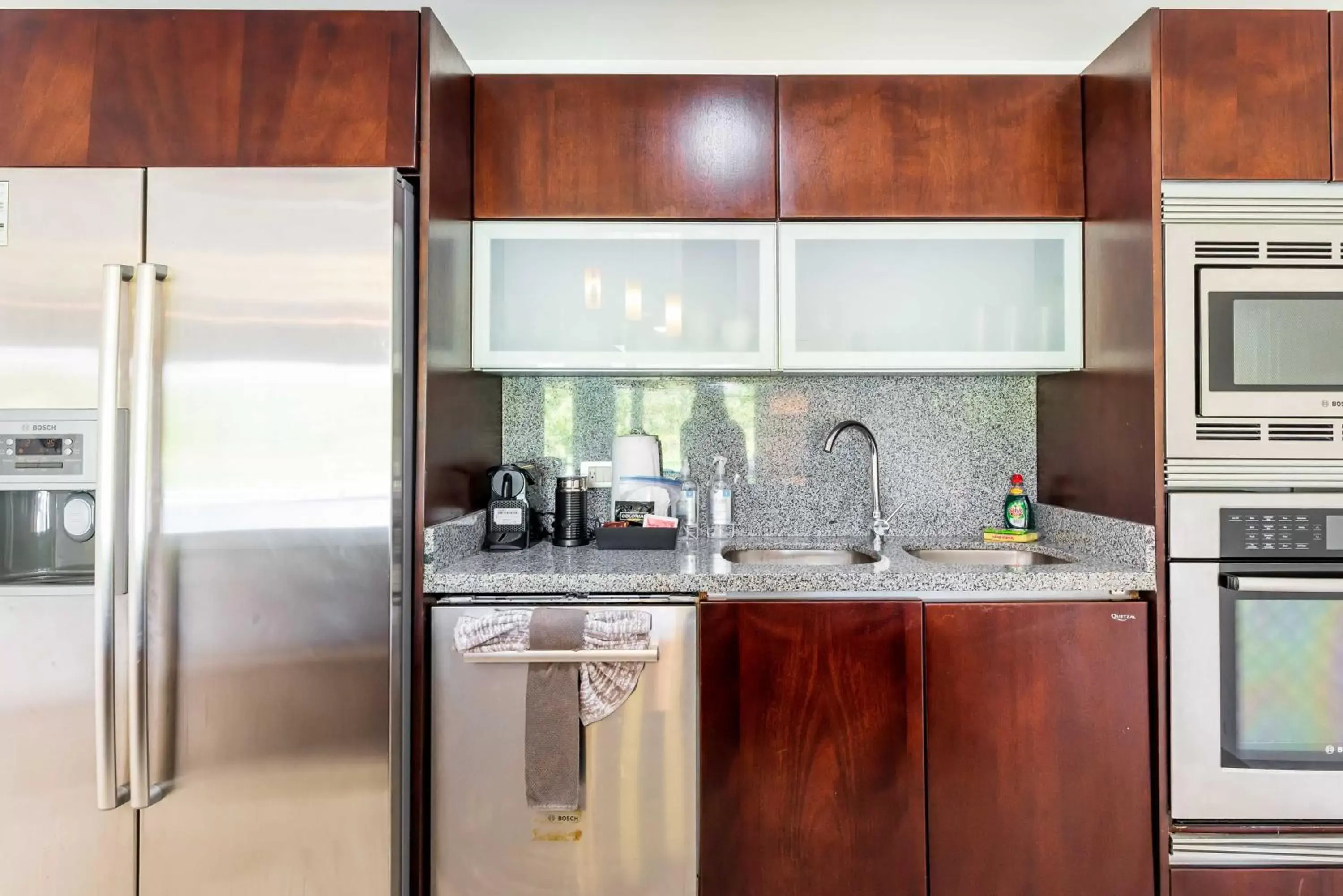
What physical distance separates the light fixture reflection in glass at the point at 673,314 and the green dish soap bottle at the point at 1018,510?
3.76ft

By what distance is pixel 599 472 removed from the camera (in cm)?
224

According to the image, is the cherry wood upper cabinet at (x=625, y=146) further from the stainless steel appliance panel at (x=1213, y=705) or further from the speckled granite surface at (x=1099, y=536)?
the stainless steel appliance panel at (x=1213, y=705)

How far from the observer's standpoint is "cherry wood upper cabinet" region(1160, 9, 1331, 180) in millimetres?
1629

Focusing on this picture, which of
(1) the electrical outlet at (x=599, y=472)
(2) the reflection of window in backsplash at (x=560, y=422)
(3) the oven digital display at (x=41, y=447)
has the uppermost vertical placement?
(2) the reflection of window in backsplash at (x=560, y=422)

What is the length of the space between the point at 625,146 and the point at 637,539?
1074 mm

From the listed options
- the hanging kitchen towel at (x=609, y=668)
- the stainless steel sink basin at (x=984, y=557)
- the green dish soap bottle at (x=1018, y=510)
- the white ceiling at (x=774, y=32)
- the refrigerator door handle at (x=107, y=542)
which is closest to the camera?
the refrigerator door handle at (x=107, y=542)

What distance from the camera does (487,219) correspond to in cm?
193

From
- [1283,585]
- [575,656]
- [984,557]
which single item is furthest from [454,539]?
[1283,585]

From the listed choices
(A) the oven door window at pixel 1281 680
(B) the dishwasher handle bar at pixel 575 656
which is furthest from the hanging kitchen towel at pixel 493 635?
(A) the oven door window at pixel 1281 680

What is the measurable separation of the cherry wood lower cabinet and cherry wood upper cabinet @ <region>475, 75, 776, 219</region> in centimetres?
187

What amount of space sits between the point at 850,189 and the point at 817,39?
0.53 metres

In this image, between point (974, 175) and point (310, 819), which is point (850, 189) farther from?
point (310, 819)

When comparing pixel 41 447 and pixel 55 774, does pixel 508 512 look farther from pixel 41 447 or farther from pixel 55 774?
pixel 55 774

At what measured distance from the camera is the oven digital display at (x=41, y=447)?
1.49 metres
